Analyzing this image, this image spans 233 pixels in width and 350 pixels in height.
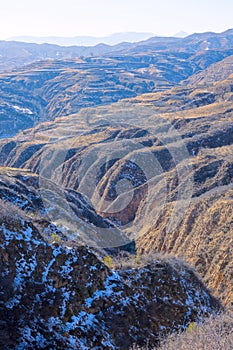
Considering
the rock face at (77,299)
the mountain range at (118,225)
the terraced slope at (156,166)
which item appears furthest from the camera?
the terraced slope at (156,166)

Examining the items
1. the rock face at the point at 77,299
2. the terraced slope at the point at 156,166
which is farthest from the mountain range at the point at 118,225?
the terraced slope at the point at 156,166

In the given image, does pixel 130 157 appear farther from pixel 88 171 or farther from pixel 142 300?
pixel 142 300

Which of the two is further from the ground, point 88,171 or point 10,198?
point 10,198

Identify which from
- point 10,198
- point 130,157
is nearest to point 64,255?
point 10,198

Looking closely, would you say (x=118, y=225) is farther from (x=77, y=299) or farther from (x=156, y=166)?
(x=77, y=299)

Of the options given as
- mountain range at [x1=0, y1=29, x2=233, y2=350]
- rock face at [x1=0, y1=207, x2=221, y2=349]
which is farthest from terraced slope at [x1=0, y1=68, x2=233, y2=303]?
rock face at [x1=0, y1=207, x2=221, y2=349]

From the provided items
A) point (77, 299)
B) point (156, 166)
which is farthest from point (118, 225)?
point (77, 299)

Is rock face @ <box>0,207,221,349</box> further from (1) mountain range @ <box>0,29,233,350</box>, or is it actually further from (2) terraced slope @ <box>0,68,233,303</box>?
(2) terraced slope @ <box>0,68,233,303</box>

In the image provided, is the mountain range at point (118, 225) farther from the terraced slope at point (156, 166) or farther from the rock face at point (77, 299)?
the terraced slope at point (156, 166)
